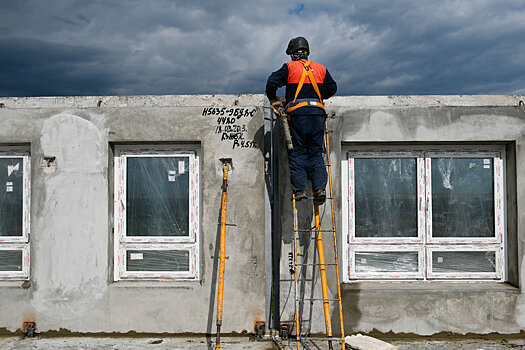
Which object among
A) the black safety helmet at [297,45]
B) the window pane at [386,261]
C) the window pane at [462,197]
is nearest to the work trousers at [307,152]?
the black safety helmet at [297,45]

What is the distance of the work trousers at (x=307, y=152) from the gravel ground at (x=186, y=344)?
202 centimetres

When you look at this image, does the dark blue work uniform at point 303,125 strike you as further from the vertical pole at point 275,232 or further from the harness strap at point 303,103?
the vertical pole at point 275,232

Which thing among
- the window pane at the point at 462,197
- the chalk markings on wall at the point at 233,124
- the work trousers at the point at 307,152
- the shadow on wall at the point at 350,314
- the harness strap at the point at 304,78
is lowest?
the shadow on wall at the point at 350,314

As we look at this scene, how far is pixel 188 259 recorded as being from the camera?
235 inches

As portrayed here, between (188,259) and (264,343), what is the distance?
1473 mm

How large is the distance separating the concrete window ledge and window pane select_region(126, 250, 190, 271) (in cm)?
215

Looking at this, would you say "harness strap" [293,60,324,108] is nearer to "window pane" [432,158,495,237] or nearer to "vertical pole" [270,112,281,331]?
"vertical pole" [270,112,281,331]

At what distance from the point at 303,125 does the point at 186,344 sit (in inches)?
119

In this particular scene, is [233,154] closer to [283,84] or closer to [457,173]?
[283,84]

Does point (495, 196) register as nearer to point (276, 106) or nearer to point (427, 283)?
point (427, 283)

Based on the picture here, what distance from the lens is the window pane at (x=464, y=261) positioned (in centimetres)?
597

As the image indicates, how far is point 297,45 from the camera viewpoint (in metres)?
5.30

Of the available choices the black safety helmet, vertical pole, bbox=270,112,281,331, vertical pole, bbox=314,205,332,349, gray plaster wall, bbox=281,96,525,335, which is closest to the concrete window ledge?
gray plaster wall, bbox=281,96,525,335

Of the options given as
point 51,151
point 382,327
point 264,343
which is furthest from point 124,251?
point 382,327
